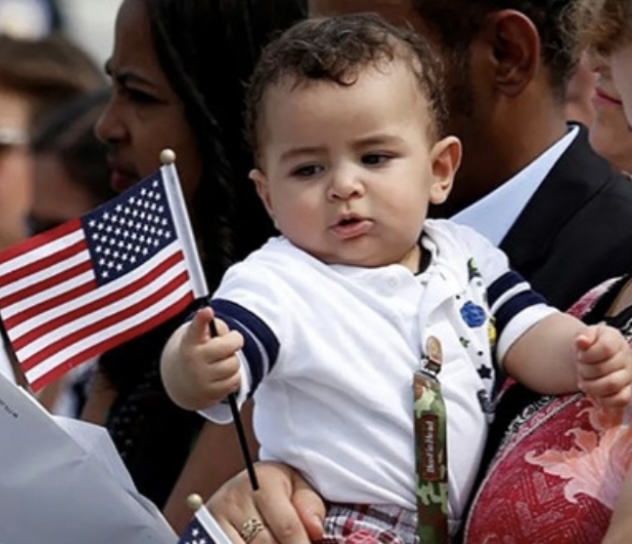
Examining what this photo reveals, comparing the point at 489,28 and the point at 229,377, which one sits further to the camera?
the point at 489,28

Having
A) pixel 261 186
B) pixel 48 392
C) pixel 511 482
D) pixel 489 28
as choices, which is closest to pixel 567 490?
pixel 511 482

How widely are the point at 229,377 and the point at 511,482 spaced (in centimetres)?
41

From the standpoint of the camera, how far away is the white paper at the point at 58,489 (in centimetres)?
335

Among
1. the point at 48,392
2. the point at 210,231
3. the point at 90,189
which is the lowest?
the point at 48,392

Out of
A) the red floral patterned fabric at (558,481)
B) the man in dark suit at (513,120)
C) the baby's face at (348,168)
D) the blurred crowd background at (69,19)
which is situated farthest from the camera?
the blurred crowd background at (69,19)

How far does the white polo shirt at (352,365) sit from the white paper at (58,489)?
21 centimetres

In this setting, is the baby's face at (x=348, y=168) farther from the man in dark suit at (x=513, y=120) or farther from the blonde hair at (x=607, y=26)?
the man in dark suit at (x=513, y=120)

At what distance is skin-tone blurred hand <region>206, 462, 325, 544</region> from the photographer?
326 cm

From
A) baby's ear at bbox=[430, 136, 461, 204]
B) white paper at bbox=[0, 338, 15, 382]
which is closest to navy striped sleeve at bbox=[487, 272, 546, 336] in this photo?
baby's ear at bbox=[430, 136, 461, 204]

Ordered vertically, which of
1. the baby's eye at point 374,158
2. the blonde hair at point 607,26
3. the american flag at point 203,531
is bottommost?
the american flag at point 203,531

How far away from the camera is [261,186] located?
348cm

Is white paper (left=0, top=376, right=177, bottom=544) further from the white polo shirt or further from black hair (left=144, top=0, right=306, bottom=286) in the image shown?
black hair (left=144, top=0, right=306, bottom=286)

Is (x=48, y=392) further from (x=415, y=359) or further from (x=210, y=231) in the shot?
(x=415, y=359)

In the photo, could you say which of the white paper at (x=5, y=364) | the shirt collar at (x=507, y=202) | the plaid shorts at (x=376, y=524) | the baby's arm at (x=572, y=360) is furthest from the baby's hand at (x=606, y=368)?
the white paper at (x=5, y=364)
